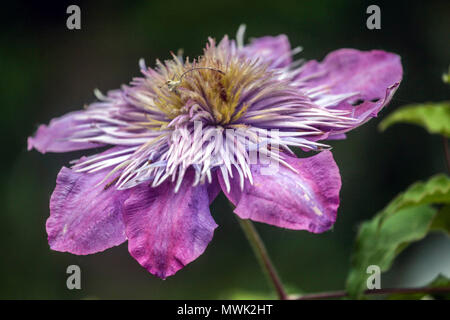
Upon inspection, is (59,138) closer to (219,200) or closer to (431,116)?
(431,116)

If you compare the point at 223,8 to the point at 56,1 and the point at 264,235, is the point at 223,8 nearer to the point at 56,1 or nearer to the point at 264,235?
the point at 56,1

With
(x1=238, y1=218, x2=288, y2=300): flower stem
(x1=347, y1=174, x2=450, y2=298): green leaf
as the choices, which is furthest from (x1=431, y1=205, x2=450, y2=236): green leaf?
(x1=238, y1=218, x2=288, y2=300): flower stem

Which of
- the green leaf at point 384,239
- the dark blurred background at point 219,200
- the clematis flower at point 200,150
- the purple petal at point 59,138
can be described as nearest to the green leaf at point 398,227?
the green leaf at point 384,239

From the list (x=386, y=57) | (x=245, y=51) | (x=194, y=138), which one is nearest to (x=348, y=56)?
(x=386, y=57)

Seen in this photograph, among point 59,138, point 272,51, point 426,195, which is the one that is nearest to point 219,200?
point 272,51

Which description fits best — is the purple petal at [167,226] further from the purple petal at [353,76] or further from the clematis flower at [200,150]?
the purple petal at [353,76]

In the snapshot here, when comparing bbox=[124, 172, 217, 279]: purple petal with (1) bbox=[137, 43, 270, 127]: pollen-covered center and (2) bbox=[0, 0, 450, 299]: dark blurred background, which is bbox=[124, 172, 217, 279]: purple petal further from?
(2) bbox=[0, 0, 450, 299]: dark blurred background
